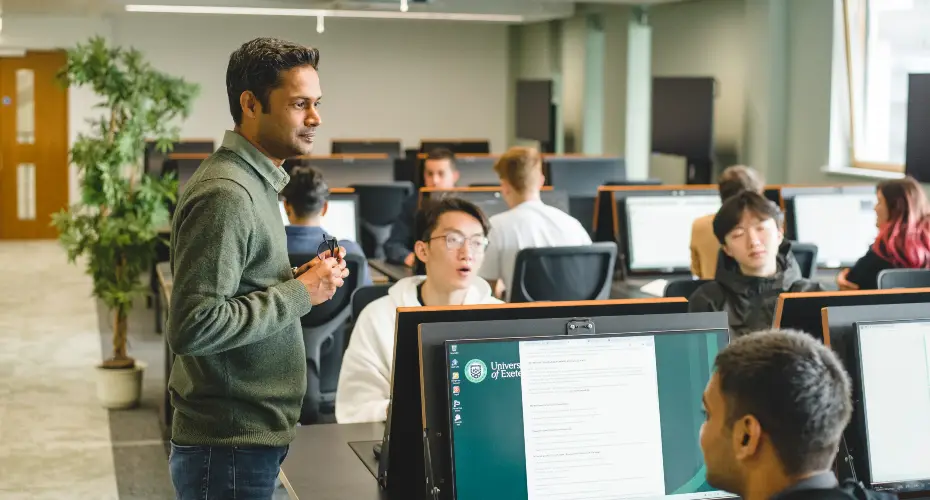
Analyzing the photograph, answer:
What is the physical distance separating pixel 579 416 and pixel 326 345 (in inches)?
101

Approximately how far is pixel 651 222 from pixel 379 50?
990 cm

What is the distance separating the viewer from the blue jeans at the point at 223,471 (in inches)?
80.4

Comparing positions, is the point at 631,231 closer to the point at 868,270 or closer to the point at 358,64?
the point at 868,270

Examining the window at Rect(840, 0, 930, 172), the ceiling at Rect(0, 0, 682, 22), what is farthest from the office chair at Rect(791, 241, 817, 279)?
the ceiling at Rect(0, 0, 682, 22)

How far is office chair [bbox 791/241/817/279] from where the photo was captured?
4.92 meters

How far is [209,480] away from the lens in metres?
2.05

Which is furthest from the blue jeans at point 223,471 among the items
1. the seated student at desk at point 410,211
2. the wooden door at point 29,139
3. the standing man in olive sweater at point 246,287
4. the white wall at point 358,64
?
the wooden door at point 29,139

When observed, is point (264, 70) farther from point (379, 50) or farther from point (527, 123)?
point (379, 50)

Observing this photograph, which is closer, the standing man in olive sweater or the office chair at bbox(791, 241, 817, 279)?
the standing man in olive sweater

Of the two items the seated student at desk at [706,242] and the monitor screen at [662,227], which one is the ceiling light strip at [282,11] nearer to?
the monitor screen at [662,227]

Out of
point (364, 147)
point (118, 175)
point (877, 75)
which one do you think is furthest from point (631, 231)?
point (364, 147)

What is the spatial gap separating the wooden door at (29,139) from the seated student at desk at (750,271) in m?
12.3

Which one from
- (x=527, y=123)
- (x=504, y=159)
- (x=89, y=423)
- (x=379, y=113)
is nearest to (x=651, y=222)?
(x=504, y=159)

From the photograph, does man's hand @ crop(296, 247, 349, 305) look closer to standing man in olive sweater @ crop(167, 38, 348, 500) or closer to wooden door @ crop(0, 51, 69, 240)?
standing man in olive sweater @ crop(167, 38, 348, 500)
